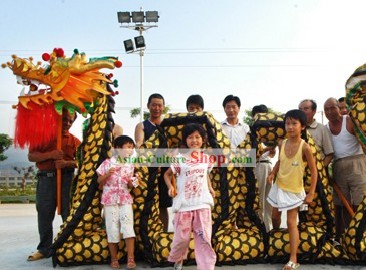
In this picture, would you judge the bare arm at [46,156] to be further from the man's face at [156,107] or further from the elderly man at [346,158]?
the elderly man at [346,158]

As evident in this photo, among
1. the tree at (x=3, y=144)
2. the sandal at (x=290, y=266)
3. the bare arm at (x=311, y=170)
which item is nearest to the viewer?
the sandal at (x=290, y=266)

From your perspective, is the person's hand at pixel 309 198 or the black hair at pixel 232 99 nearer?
the person's hand at pixel 309 198

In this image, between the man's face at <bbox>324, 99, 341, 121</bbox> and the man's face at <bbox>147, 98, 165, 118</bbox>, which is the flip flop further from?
the man's face at <bbox>324, 99, 341, 121</bbox>

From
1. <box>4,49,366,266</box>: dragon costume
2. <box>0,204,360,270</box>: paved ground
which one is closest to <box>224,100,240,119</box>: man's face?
<box>4,49,366,266</box>: dragon costume

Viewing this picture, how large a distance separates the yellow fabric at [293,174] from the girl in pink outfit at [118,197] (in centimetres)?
135

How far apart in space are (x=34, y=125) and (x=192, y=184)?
179 centimetres

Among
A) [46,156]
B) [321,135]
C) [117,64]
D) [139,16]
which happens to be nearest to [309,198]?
[321,135]

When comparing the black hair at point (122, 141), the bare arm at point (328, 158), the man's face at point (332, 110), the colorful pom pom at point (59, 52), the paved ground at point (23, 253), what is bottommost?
the paved ground at point (23, 253)

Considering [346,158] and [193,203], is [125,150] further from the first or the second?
[346,158]

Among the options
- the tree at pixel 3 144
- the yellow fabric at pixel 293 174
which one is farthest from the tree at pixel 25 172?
the yellow fabric at pixel 293 174

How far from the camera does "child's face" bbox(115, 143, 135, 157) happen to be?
397 centimetres

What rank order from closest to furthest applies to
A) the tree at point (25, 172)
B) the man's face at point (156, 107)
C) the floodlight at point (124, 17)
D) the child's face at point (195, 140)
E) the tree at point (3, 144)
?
1. the child's face at point (195, 140)
2. the man's face at point (156, 107)
3. the floodlight at point (124, 17)
4. the tree at point (25, 172)
5. the tree at point (3, 144)

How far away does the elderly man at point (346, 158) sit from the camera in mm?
4398

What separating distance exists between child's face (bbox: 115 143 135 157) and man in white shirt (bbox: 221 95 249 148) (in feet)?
3.84
